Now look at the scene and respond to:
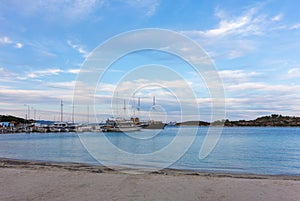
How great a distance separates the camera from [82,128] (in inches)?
4486

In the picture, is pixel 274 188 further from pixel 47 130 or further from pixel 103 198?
pixel 47 130

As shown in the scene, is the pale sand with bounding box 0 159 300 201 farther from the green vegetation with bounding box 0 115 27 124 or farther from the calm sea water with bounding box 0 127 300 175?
the green vegetation with bounding box 0 115 27 124

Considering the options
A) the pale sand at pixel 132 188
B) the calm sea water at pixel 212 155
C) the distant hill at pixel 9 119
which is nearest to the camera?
the pale sand at pixel 132 188

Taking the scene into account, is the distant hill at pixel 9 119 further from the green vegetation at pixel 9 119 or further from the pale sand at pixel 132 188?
the pale sand at pixel 132 188

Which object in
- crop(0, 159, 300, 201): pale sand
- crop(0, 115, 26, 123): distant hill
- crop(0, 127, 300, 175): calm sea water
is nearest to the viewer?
crop(0, 159, 300, 201): pale sand

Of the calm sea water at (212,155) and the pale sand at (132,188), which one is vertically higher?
the pale sand at (132,188)

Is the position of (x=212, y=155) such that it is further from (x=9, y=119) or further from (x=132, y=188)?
(x=9, y=119)

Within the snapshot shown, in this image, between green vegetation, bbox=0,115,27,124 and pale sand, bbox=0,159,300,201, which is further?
green vegetation, bbox=0,115,27,124

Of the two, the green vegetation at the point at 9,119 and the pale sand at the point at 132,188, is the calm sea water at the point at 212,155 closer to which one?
the pale sand at the point at 132,188

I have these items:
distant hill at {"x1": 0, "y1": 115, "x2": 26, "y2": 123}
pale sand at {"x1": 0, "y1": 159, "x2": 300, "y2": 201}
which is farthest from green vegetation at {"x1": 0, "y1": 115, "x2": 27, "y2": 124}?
pale sand at {"x1": 0, "y1": 159, "x2": 300, "y2": 201}

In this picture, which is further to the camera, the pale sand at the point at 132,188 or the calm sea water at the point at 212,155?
the calm sea water at the point at 212,155

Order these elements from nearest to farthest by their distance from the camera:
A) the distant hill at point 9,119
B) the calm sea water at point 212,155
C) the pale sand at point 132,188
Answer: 1. the pale sand at point 132,188
2. the calm sea water at point 212,155
3. the distant hill at point 9,119

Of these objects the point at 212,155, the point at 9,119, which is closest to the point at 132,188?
the point at 212,155

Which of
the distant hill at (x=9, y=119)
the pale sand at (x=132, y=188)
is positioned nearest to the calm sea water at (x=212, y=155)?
the pale sand at (x=132, y=188)
